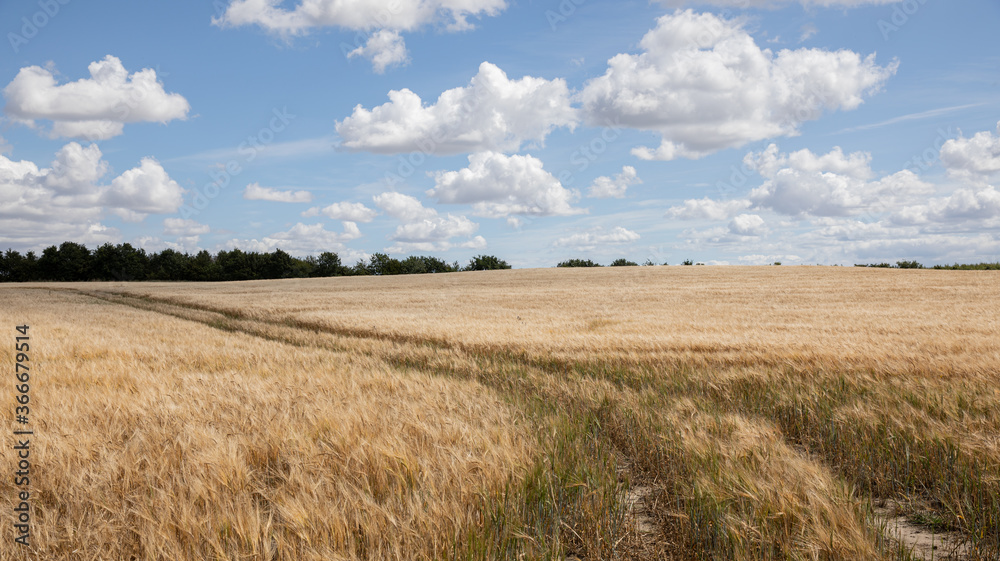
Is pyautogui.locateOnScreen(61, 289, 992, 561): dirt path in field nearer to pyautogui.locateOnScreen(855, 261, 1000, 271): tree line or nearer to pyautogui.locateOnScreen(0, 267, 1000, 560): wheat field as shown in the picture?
pyautogui.locateOnScreen(0, 267, 1000, 560): wheat field

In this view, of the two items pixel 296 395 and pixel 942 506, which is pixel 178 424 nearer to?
pixel 296 395

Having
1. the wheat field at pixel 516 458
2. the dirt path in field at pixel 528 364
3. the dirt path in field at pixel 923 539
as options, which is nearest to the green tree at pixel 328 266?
the dirt path in field at pixel 528 364

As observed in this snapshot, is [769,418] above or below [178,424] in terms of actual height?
below

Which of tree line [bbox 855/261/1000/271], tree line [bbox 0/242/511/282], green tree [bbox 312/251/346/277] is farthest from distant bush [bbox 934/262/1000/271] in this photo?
green tree [bbox 312/251/346/277]

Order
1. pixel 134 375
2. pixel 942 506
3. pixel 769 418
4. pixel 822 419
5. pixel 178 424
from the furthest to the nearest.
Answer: pixel 134 375 < pixel 769 418 < pixel 822 419 < pixel 178 424 < pixel 942 506

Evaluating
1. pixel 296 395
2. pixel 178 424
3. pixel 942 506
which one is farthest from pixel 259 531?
pixel 942 506

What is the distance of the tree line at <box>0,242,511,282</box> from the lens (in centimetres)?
9019

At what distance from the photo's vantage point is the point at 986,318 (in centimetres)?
1509

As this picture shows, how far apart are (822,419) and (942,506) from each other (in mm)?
1843

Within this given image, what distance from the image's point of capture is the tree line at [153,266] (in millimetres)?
90188

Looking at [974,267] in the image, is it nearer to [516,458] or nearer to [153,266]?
[516,458]

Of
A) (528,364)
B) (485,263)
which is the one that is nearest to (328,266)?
(485,263)

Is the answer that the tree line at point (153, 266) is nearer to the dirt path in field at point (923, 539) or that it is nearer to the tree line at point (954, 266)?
the tree line at point (954, 266)

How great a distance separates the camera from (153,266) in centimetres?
9806
